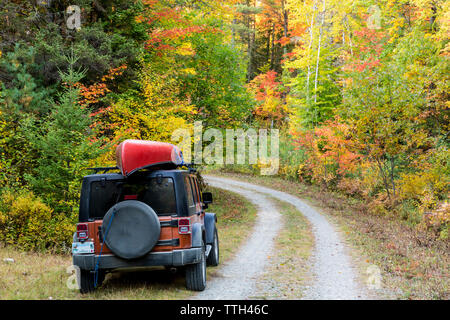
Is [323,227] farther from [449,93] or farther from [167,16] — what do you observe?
[167,16]

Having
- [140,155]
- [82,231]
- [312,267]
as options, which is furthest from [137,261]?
[312,267]

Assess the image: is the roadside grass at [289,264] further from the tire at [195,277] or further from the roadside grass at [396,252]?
the roadside grass at [396,252]

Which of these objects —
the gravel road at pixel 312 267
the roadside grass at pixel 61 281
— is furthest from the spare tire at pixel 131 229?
the gravel road at pixel 312 267

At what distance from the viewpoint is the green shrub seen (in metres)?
10.3

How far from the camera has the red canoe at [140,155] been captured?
626 centimetres

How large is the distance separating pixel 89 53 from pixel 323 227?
12.1 meters

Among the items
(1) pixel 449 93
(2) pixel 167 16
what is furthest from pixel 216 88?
(1) pixel 449 93

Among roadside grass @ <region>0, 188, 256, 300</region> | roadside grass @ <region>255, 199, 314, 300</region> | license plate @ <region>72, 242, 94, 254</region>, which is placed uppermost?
license plate @ <region>72, 242, 94, 254</region>

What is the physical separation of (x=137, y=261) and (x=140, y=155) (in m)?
1.90

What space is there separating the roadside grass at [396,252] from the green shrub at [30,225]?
864 centimetres

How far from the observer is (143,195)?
653 cm

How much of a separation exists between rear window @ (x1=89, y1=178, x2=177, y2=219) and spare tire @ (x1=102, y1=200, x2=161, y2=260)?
1.13 feet

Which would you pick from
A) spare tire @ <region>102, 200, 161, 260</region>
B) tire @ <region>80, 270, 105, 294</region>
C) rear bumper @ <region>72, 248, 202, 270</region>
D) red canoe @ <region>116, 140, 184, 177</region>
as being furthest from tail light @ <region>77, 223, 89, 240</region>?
red canoe @ <region>116, 140, 184, 177</region>

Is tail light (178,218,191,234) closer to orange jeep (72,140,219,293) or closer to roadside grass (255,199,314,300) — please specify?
orange jeep (72,140,219,293)
